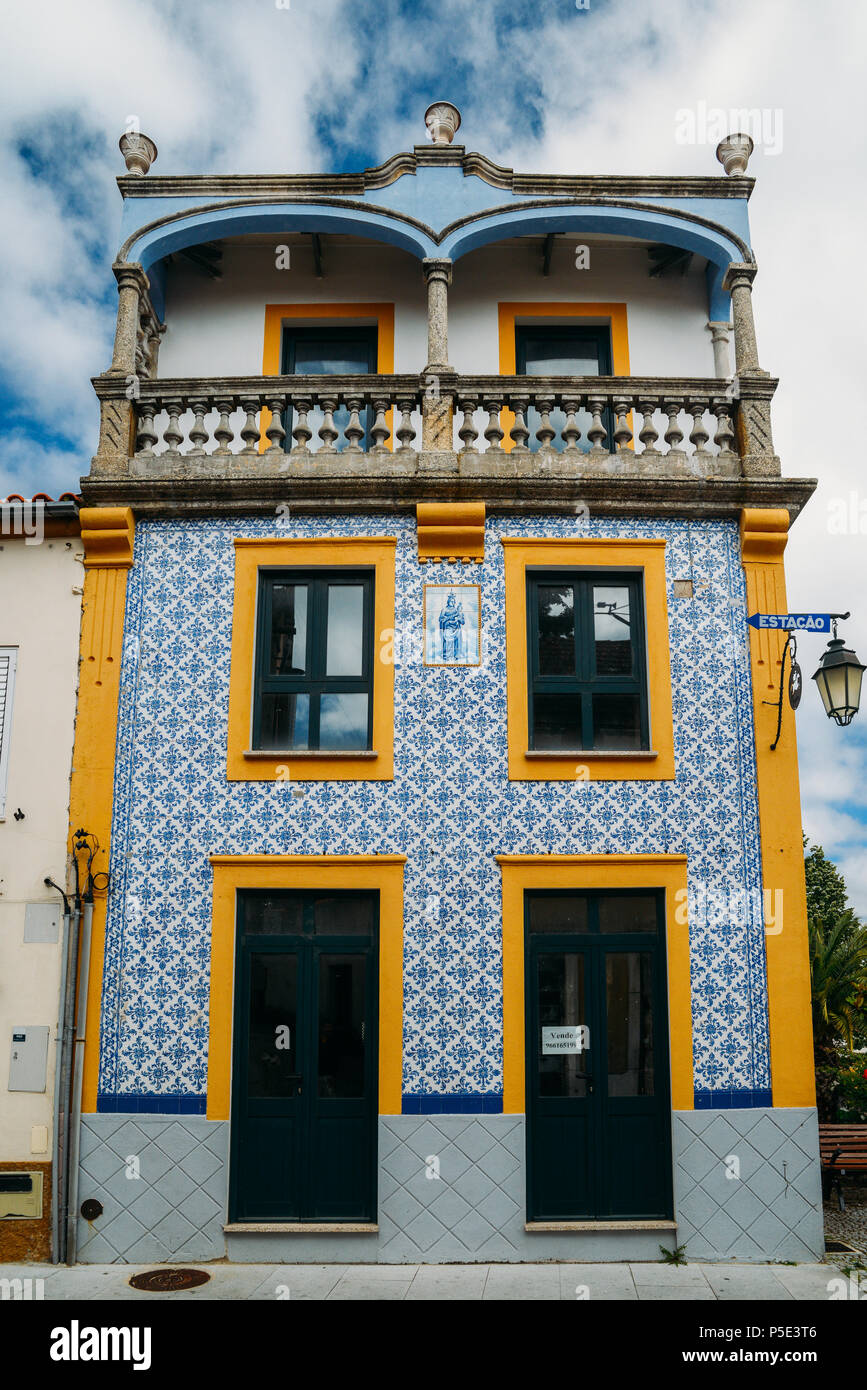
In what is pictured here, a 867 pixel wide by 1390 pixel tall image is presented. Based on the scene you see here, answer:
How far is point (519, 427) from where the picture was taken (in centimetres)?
1035

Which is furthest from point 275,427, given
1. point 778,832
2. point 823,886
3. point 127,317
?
point 823,886

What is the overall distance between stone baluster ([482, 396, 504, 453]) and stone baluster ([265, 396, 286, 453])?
2014 mm

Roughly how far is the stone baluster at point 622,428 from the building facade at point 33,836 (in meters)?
5.26

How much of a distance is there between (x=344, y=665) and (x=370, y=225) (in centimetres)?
462

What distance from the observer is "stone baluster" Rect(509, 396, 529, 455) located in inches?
409

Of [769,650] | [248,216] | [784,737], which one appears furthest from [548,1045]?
[248,216]

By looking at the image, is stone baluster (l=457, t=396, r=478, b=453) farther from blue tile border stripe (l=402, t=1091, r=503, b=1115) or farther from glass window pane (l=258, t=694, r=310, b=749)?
blue tile border stripe (l=402, t=1091, r=503, b=1115)

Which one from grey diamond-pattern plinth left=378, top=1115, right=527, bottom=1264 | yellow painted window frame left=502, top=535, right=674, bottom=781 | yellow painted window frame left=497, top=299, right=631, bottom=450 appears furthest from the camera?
yellow painted window frame left=497, top=299, right=631, bottom=450

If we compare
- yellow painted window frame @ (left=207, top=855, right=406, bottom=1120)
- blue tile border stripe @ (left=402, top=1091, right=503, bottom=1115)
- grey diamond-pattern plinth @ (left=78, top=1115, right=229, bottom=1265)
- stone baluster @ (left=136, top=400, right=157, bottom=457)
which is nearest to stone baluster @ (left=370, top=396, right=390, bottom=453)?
stone baluster @ (left=136, top=400, right=157, bottom=457)

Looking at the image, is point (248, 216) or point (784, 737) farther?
point (248, 216)

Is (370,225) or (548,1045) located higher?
(370,225)

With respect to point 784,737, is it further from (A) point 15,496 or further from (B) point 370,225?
(A) point 15,496

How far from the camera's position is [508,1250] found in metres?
8.91

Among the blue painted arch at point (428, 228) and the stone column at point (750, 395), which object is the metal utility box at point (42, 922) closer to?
the blue painted arch at point (428, 228)
